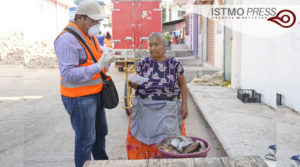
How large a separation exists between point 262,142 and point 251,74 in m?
3.35

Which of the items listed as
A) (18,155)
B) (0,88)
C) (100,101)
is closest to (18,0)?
(0,88)

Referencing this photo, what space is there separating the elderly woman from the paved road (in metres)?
0.95

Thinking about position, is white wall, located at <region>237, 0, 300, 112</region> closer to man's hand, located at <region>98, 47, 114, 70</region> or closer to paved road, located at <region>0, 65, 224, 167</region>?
paved road, located at <region>0, 65, 224, 167</region>

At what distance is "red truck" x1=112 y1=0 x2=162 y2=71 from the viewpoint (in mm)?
12430

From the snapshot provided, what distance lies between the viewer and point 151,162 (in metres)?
1.89

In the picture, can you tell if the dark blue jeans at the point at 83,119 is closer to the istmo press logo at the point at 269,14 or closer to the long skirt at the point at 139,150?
the long skirt at the point at 139,150

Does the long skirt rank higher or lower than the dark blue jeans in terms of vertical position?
lower

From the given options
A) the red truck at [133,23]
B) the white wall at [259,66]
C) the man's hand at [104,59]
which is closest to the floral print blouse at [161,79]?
the man's hand at [104,59]

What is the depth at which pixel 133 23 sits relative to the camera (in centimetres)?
1253

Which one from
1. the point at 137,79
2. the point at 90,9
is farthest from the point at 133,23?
the point at 90,9

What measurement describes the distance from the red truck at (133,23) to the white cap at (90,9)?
31.5 feet

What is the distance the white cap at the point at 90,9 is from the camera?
9.06ft

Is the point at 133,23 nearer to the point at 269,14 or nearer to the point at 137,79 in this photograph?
the point at 269,14

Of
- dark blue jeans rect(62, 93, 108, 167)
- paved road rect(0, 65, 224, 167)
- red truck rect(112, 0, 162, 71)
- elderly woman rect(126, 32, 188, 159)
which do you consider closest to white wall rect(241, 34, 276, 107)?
paved road rect(0, 65, 224, 167)
